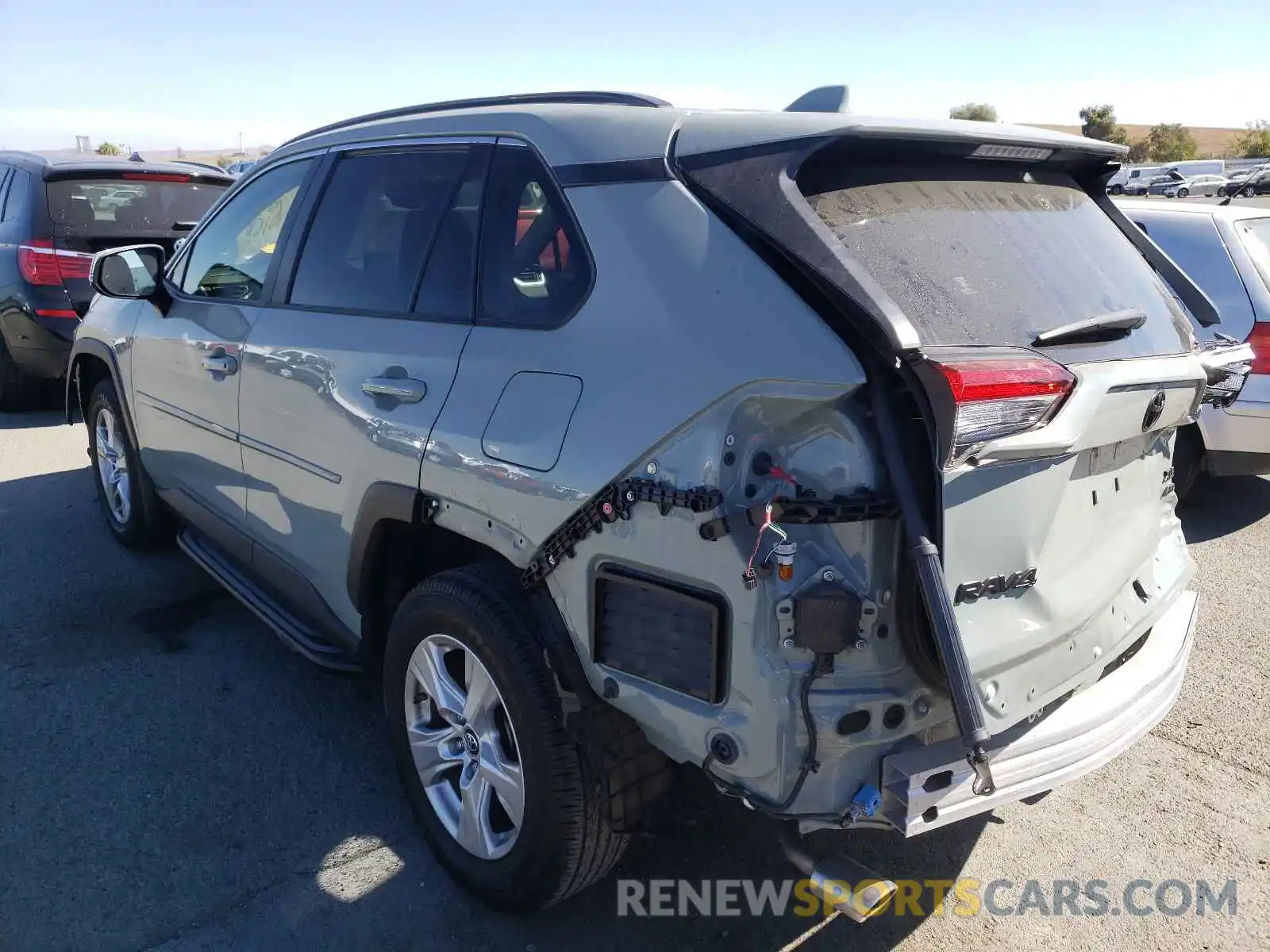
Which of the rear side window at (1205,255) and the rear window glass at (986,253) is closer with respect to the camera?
the rear window glass at (986,253)

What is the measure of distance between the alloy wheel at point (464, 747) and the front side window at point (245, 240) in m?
1.69

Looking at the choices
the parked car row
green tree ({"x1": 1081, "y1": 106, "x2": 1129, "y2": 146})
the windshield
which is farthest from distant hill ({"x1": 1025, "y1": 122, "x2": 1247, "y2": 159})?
the windshield

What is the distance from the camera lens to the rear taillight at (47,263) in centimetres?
772

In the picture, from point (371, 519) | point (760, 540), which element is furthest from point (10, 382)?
point (760, 540)

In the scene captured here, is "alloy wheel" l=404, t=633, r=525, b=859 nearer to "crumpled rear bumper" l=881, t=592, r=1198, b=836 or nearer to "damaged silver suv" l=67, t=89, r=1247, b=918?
"damaged silver suv" l=67, t=89, r=1247, b=918

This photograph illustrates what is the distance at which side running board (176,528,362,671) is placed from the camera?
336cm

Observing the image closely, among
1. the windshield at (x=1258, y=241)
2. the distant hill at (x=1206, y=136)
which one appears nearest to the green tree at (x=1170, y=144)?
the distant hill at (x=1206, y=136)

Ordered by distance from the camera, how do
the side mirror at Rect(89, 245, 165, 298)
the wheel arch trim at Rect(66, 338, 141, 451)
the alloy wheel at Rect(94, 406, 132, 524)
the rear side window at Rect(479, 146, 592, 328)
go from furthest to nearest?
1. the alloy wheel at Rect(94, 406, 132, 524)
2. the wheel arch trim at Rect(66, 338, 141, 451)
3. the side mirror at Rect(89, 245, 165, 298)
4. the rear side window at Rect(479, 146, 592, 328)

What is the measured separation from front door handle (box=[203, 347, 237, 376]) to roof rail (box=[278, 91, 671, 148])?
91 centimetres

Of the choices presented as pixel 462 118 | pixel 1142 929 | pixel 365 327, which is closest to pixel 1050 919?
pixel 1142 929

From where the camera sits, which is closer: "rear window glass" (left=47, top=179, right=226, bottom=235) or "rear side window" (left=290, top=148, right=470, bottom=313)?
"rear side window" (left=290, top=148, right=470, bottom=313)

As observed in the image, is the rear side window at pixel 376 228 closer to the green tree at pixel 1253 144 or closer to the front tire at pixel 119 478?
the front tire at pixel 119 478

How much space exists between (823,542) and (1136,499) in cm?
119

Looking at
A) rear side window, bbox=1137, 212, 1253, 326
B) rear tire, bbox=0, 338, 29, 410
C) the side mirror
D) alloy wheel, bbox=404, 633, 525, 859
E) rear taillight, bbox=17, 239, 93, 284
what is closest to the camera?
alloy wheel, bbox=404, 633, 525, 859
